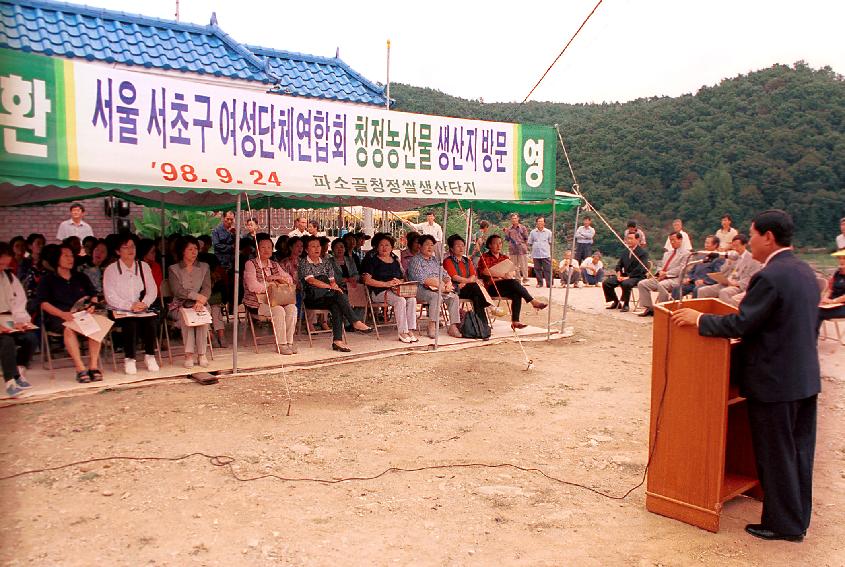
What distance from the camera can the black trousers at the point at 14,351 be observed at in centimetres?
609

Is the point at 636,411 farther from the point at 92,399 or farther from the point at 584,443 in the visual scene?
the point at 92,399

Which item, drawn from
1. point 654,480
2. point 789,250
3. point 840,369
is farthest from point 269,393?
point 840,369

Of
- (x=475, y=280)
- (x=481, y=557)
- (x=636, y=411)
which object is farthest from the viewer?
(x=475, y=280)

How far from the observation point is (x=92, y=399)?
6.34 meters

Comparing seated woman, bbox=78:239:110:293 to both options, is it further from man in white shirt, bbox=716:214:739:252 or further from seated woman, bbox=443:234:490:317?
man in white shirt, bbox=716:214:739:252

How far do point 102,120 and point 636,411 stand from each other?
5.36 m

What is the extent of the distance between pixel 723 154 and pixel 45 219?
78.6 feet

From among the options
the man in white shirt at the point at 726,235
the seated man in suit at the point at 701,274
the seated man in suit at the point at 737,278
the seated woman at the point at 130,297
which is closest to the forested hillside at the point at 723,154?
the man in white shirt at the point at 726,235

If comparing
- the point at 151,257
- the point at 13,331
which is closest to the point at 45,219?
the point at 151,257

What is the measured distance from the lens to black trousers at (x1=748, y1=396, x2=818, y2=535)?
3.70 m

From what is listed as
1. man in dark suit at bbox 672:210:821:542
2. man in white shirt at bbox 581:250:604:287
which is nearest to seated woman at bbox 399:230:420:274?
man in dark suit at bbox 672:210:821:542

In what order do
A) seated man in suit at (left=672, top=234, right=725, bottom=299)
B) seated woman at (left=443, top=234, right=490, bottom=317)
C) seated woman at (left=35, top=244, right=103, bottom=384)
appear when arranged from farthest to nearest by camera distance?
seated man in suit at (left=672, top=234, right=725, bottom=299) → seated woman at (left=443, top=234, right=490, bottom=317) → seated woman at (left=35, top=244, right=103, bottom=384)

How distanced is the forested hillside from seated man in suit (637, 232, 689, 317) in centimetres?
1161

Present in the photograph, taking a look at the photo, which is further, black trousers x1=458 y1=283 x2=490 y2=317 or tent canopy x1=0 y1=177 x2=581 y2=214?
black trousers x1=458 y1=283 x2=490 y2=317
